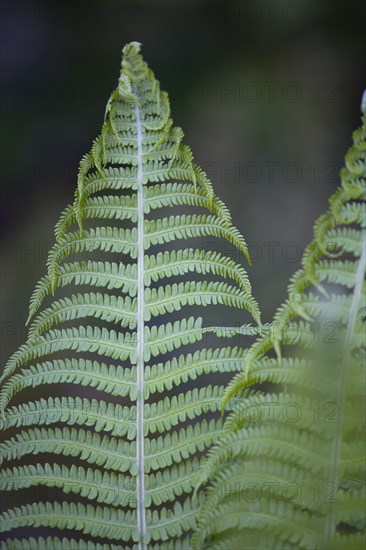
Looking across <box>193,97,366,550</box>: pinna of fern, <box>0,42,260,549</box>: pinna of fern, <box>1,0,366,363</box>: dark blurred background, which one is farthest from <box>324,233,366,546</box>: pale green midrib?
<box>1,0,366,363</box>: dark blurred background

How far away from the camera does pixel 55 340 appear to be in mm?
845

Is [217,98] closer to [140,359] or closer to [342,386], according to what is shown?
[140,359]

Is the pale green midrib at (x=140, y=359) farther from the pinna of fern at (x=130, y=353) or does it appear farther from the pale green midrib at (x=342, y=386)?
the pale green midrib at (x=342, y=386)

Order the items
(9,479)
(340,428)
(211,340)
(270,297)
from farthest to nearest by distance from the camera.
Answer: (270,297) < (211,340) < (9,479) < (340,428)

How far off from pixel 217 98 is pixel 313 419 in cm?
159

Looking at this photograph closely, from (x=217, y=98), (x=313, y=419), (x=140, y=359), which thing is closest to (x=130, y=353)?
(x=140, y=359)

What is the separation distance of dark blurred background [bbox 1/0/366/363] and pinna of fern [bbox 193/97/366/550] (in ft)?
4.16

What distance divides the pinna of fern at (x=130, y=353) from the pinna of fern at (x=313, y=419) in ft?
0.29

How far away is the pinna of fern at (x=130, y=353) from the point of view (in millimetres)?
806

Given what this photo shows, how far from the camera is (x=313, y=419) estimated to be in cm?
70

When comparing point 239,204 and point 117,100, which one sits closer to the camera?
point 117,100

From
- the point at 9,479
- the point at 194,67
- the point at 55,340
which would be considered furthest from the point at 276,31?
the point at 9,479

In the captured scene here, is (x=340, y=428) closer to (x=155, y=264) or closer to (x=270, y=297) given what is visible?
(x=155, y=264)

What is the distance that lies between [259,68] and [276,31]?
146 millimetres
